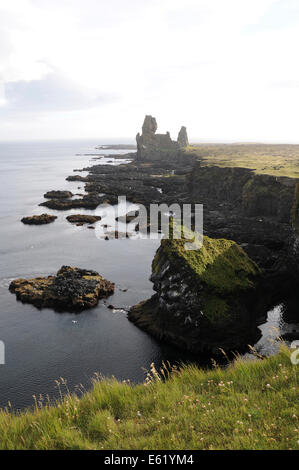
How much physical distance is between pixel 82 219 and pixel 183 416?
74.6 metres

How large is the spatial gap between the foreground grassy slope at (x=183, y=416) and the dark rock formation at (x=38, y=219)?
2876 inches

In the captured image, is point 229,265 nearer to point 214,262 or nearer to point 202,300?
point 214,262

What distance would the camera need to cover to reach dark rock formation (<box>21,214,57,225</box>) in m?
77.4

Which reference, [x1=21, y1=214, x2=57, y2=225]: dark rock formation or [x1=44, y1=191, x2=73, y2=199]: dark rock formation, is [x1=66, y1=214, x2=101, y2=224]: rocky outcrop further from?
[x1=44, y1=191, x2=73, y2=199]: dark rock formation

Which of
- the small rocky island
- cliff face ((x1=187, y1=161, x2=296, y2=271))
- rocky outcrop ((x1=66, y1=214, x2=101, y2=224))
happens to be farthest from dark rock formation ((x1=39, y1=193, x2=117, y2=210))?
cliff face ((x1=187, y1=161, x2=296, y2=271))

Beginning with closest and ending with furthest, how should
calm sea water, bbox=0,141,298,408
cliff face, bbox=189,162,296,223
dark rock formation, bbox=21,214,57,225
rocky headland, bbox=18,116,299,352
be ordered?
1. calm sea water, bbox=0,141,298,408
2. rocky headland, bbox=18,116,299,352
3. cliff face, bbox=189,162,296,223
4. dark rock formation, bbox=21,214,57,225

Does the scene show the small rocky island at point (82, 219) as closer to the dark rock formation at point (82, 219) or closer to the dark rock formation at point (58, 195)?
the dark rock formation at point (82, 219)

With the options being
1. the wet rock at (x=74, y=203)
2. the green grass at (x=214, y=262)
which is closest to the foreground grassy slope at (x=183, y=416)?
the green grass at (x=214, y=262)

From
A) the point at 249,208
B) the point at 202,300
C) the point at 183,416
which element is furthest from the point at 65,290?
the point at 249,208

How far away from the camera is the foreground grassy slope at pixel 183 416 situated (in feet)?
21.3

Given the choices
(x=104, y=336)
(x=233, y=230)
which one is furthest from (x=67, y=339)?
(x=233, y=230)

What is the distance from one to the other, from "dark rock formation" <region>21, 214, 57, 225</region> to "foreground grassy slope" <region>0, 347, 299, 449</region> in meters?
73.0
